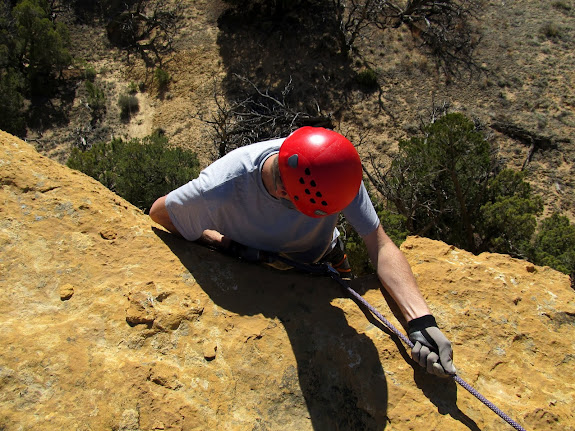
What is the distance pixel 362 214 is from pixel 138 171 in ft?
19.3

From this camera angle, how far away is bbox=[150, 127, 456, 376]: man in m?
1.97

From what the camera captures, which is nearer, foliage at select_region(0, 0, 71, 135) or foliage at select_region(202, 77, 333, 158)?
foliage at select_region(202, 77, 333, 158)

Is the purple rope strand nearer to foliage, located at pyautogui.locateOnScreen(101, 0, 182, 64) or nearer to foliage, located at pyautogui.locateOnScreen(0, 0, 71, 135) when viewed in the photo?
foliage, located at pyautogui.locateOnScreen(0, 0, 71, 135)

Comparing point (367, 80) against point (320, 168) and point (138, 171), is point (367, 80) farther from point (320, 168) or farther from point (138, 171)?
point (320, 168)

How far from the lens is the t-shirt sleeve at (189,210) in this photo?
7.29 ft

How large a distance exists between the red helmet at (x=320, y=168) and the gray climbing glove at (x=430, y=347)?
2.34 feet

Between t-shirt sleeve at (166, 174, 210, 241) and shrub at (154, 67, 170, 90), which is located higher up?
t-shirt sleeve at (166, 174, 210, 241)

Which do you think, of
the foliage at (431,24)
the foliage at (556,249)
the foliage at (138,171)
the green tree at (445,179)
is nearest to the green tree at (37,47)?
the foliage at (138,171)

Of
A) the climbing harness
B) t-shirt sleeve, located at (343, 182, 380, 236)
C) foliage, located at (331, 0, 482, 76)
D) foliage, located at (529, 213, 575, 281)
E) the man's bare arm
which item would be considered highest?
foliage, located at (331, 0, 482, 76)

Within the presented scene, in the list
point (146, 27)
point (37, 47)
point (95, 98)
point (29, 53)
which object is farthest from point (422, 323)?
point (146, 27)

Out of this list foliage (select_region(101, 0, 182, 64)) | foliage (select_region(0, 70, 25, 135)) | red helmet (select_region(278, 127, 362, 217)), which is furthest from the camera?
foliage (select_region(101, 0, 182, 64))

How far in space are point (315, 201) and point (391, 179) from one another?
5974 mm

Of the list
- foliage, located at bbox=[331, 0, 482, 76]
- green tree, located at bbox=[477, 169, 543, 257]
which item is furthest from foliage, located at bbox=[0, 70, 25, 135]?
green tree, located at bbox=[477, 169, 543, 257]

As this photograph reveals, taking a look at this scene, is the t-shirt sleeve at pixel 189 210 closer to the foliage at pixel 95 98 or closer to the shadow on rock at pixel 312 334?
the shadow on rock at pixel 312 334
